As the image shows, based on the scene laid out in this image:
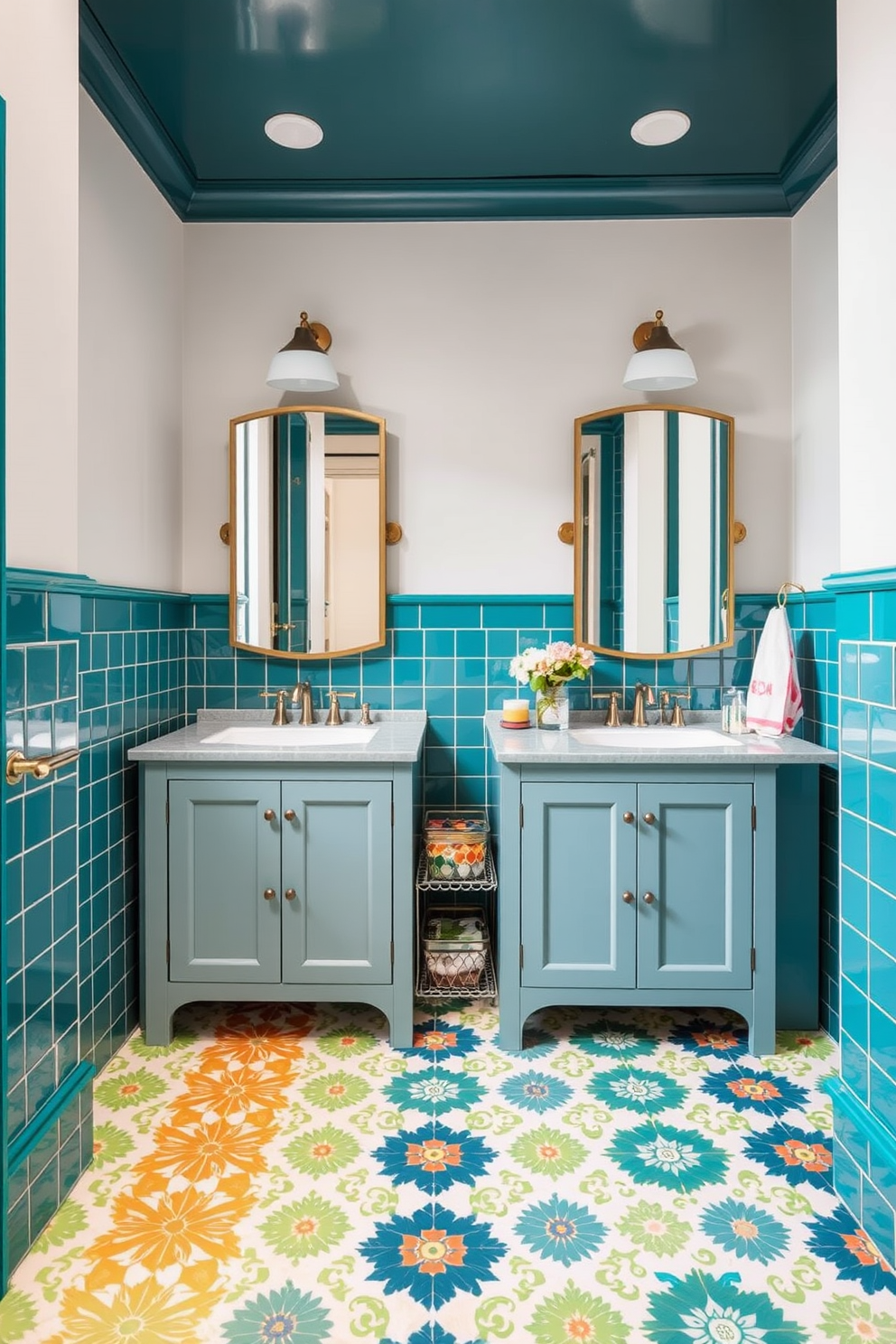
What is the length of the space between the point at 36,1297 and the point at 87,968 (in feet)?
2.47

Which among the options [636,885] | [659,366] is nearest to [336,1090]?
[636,885]

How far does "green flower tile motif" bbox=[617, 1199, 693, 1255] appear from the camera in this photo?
1.60m

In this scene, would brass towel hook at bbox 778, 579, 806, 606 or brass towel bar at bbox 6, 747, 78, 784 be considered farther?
brass towel hook at bbox 778, 579, 806, 606

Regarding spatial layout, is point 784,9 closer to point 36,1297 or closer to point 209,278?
point 209,278

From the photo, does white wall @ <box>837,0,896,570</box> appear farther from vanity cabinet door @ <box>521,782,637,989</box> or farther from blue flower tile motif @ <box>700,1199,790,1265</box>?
blue flower tile motif @ <box>700,1199,790,1265</box>

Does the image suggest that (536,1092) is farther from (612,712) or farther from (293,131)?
(293,131)

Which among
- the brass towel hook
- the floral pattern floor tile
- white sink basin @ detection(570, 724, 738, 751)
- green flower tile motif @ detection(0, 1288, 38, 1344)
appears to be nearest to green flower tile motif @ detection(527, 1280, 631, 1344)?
the floral pattern floor tile

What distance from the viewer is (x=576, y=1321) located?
1.43 meters

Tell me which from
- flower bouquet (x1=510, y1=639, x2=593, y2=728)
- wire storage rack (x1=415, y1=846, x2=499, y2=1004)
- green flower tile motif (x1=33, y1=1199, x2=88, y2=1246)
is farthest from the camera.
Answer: flower bouquet (x1=510, y1=639, x2=593, y2=728)

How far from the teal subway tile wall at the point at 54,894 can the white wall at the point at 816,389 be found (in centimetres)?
211

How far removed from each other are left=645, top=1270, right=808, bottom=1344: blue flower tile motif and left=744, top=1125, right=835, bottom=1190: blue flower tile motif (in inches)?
14.1

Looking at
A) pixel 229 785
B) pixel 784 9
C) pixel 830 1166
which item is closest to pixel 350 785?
pixel 229 785

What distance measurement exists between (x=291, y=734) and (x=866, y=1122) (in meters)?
1.85

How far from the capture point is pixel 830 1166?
1837 mm
